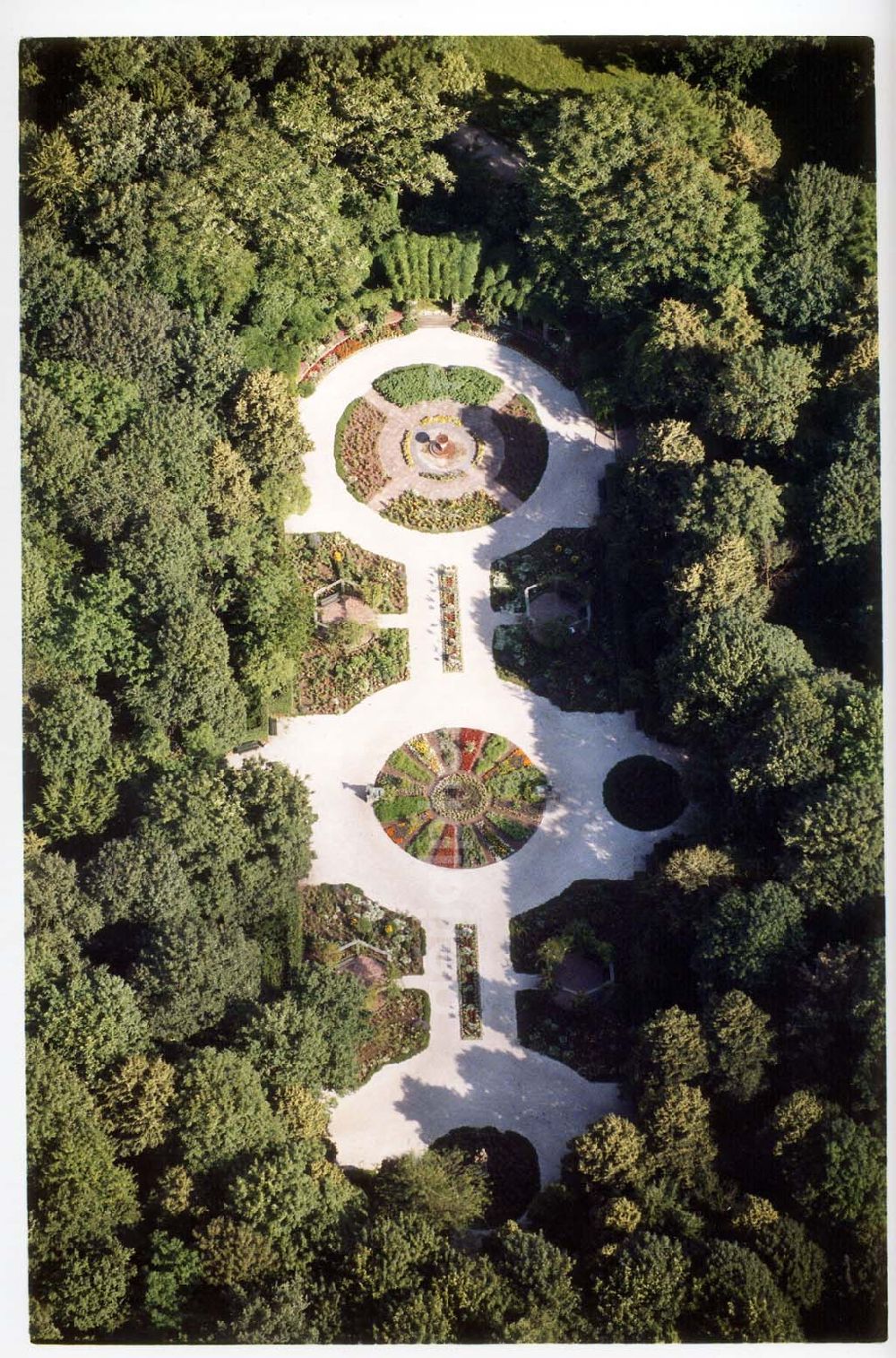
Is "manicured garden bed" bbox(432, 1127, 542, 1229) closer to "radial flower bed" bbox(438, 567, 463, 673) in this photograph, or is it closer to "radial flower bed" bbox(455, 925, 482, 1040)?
"radial flower bed" bbox(455, 925, 482, 1040)

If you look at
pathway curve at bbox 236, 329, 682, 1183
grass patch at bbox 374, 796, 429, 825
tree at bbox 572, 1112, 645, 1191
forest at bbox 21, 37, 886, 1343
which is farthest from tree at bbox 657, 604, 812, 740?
tree at bbox 572, 1112, 645, 1191

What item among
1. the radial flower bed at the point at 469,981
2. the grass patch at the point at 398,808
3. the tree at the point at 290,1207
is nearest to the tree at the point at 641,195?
the grass patch at the point at 398,808

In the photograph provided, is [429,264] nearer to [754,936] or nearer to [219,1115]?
[754,936]

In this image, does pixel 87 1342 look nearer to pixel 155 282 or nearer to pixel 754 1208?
pixel 754 1208

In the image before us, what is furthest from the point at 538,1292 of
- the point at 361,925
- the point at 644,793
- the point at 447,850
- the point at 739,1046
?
the point at 644,793

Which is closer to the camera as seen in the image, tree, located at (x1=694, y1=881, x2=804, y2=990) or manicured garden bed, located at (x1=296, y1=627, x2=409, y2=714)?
tree, located at (x1=694, y1=881, x2=804, y2=990)

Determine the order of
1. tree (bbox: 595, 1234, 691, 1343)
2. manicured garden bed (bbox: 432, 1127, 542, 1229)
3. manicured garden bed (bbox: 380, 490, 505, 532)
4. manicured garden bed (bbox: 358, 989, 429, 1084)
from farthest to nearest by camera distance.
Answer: manicured garden bed (bbox: 380, 490, 505, 532) < manicured garden bed (bbox: 358, 989, 429, 1084) < manicured garden bed (bbox: 432, 1127, 542, 1229) < tree (bbox: 595, 1234, 691, 1343)
